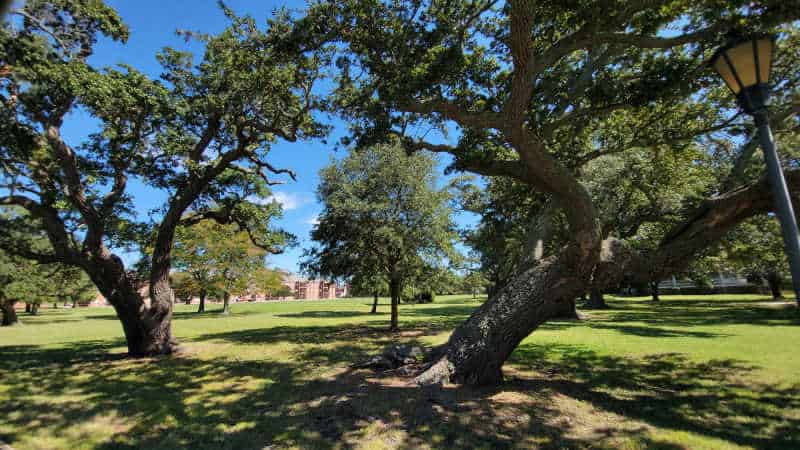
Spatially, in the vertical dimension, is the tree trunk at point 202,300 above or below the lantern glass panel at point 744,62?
below

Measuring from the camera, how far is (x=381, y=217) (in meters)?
15.4

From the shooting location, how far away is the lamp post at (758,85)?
2.94 meters

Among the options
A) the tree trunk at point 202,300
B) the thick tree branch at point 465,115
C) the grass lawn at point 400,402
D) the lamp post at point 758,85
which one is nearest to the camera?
the lamp post at point 758,85

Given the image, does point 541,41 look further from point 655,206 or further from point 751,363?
point 655,206

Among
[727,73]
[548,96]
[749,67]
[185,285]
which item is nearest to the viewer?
[749,67]

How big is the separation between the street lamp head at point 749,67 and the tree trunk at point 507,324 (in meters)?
3.69

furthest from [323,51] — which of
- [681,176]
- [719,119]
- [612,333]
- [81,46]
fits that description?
[681,176]

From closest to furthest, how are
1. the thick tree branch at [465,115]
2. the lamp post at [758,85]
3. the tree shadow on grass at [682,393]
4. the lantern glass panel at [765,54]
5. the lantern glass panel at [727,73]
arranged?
the lamp post at [758,85] → the lantern glass panel at [765,54] → the lantern glass panel at [727,73] → the tree shadow on grass at [682,393] → the thick tree branch at [465,115]

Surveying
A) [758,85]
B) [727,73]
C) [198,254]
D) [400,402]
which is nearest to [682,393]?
[400,402]

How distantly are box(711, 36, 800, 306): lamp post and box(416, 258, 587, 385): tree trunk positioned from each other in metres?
3.57

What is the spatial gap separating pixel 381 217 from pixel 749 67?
1289 centimetres

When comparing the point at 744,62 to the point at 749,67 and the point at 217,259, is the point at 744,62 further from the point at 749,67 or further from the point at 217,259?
the point at 217,259

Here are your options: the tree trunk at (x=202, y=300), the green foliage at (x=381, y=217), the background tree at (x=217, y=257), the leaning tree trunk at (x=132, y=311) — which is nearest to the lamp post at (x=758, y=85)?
the green foliage at (x=381, y=217)

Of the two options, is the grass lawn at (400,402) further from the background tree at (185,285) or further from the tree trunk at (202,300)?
the tree trunk at (202,300)
